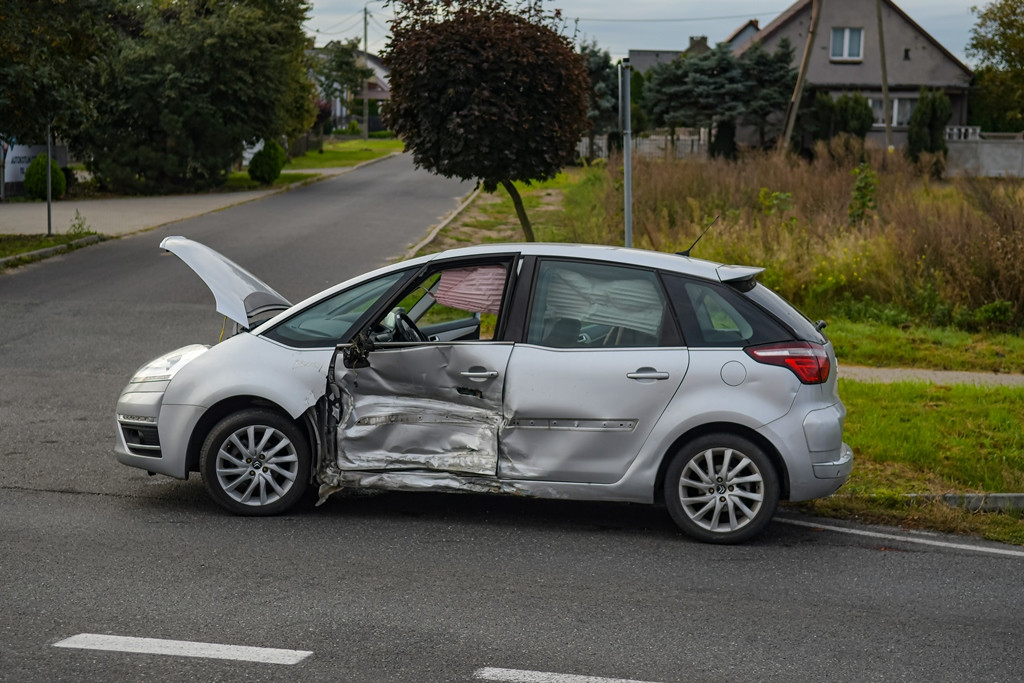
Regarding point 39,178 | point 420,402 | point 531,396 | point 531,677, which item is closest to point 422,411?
point 420,402

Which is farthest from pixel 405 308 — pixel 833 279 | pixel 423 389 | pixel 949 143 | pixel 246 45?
pixel 949 143

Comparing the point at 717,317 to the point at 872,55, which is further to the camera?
the point at 872,55

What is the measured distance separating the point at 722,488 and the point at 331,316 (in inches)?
96.4

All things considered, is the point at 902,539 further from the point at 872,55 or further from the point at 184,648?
the point at 872,55

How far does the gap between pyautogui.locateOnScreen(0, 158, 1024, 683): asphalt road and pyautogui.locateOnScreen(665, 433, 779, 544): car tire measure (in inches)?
5.0

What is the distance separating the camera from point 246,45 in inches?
1419

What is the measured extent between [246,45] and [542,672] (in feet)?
110

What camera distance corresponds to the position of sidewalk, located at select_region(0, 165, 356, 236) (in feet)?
85.4

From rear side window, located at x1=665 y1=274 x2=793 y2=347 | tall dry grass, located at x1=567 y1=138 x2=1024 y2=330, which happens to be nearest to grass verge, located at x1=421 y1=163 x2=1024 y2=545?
tall dry grass, located at x1=567 y1=138 x2=1024 y2=330

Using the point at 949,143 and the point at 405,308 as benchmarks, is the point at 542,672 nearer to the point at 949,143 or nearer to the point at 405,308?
the point at 405,308

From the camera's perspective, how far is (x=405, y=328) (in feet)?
24.3

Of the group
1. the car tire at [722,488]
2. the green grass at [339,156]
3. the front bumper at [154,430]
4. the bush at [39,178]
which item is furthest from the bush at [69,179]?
the car tire at [722,488]

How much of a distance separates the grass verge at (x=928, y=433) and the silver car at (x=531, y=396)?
94 centimetres

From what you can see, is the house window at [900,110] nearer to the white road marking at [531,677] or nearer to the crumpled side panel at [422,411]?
the crumpled side panel at [422,411]
